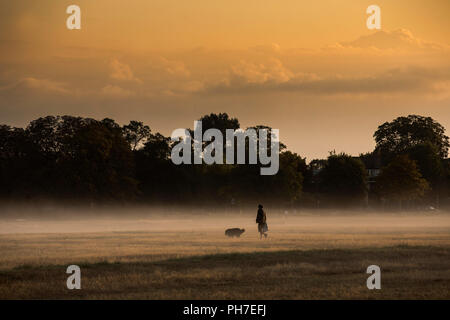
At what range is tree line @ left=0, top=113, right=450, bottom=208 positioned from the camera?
353 feet

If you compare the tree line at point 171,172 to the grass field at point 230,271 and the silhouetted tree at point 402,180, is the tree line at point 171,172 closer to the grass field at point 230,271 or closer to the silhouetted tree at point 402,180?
the silhouetted tree at point 402,180

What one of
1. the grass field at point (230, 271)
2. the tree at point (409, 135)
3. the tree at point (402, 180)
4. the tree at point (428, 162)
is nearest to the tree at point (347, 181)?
the tree at point (402, 180)

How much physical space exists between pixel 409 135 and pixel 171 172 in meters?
53.8

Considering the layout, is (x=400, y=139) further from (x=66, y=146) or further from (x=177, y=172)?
(x=66, y=146)

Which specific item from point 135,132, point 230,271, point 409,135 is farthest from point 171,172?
point 230,271

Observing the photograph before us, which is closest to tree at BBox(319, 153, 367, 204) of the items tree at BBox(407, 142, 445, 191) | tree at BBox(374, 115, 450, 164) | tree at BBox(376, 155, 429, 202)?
tree at BBox(376, 155, 429, 202)

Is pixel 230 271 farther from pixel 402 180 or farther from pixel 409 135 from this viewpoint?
pixel 409 135

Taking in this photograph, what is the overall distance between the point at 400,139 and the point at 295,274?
130 meters

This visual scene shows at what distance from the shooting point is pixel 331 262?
98.4 feet

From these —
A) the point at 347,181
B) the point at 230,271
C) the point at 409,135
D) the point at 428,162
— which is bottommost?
the point at 230,271

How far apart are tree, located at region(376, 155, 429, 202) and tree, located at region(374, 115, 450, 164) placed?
849 inches

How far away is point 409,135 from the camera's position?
150 meters

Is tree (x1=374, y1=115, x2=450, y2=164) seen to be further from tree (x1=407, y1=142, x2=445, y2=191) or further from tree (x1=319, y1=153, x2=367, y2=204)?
tree (x1=319, y1=153, x2=367, y2=204)

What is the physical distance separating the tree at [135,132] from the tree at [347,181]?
33919 millimetres
